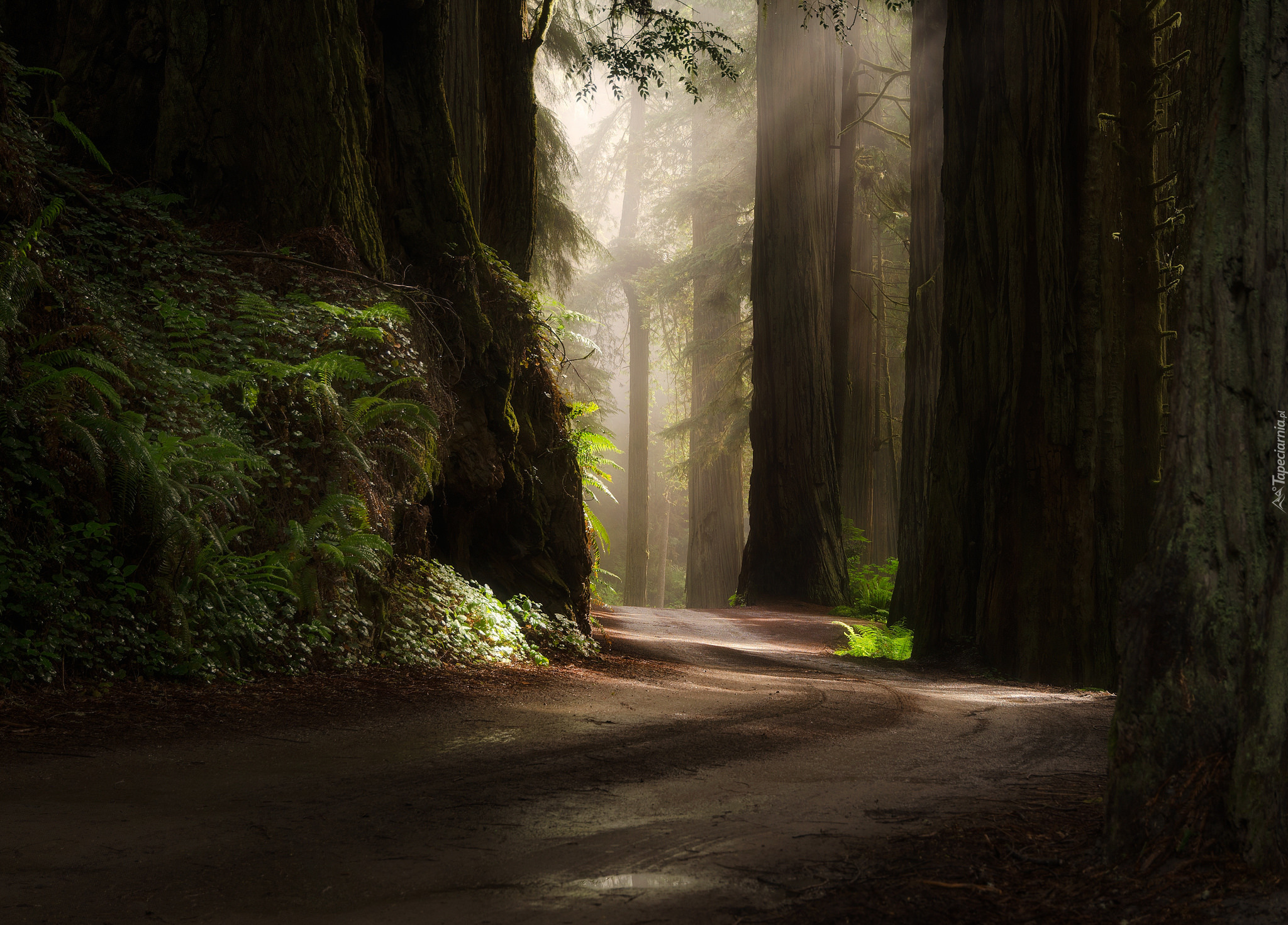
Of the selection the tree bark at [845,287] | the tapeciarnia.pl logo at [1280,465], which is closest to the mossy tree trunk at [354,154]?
the tapeciarnia.pl logo at [1280,465]

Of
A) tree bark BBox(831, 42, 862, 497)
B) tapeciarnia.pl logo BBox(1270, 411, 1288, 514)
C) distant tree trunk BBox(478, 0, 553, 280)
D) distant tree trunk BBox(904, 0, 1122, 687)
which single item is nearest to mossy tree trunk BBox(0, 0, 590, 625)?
distant tree trunk BBox(478, 0, 553, 280)

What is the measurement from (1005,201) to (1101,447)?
2.45 m

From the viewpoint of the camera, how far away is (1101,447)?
808cm

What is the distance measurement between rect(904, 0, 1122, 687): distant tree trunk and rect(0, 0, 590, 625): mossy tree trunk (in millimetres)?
→ 3952

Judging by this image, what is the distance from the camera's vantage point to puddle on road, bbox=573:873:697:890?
95.6 inches

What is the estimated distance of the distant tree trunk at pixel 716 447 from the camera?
25.2 m

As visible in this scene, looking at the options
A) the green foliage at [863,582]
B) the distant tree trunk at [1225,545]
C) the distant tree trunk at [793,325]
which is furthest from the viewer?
the distant tree trunk at [793,325]

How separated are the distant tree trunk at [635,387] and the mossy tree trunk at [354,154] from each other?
20.1 m

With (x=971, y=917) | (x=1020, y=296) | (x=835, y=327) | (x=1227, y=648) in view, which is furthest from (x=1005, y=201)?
(x=835, y=327)

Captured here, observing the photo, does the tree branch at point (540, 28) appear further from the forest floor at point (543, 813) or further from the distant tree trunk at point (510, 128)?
the forest floor at point (543, 813)

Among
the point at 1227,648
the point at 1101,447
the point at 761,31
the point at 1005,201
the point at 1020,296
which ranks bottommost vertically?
the point at 1227,648

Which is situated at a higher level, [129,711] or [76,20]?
[76,20]

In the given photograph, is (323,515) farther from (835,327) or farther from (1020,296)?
(835,327)

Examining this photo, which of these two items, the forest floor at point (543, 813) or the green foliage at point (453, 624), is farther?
the green foliage at point (453, 624)
